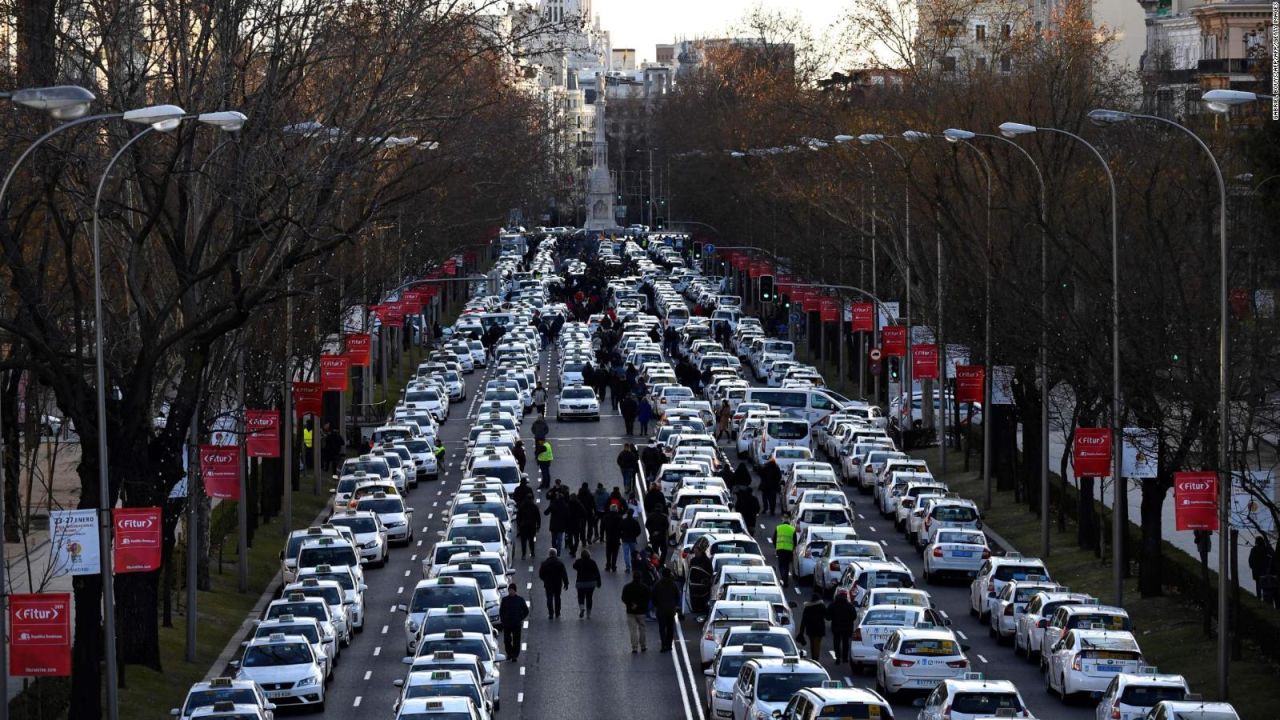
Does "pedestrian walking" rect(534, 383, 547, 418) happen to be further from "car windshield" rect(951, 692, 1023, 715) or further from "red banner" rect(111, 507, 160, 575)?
"car windshield" rect(951, 692, 1023, 715)

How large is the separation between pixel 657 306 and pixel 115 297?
79.4 meters

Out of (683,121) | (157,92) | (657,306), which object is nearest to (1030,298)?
(157,92)

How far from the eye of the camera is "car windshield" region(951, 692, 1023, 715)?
26141 millimetres

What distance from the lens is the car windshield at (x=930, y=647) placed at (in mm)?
31531

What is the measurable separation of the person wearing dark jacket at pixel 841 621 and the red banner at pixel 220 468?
406 inches

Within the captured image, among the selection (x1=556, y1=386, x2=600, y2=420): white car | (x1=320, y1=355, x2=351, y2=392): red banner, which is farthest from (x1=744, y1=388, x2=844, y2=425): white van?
(x1=320, y1=355, x2=351, y2=392): red banner

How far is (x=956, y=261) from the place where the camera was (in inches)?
2183

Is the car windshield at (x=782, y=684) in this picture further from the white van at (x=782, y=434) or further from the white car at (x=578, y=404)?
the white car at (x=578, y=404)

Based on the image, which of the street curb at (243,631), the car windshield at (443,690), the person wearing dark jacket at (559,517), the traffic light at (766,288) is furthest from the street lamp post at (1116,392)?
the traffic light at (766,288)

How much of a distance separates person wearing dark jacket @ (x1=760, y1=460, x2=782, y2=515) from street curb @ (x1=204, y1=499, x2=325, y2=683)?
11655mm

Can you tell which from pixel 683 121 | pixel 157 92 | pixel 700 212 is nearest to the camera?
pixel 157 92

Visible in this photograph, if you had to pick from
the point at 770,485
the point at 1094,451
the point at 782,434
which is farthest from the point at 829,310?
the point at 1094,451

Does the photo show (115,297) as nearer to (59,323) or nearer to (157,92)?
(59,323)

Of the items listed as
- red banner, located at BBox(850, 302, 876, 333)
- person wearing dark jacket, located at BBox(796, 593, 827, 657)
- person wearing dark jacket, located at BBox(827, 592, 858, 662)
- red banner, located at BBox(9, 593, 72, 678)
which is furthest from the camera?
red banner, located at BBox(850, 302, 876, 333)
